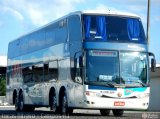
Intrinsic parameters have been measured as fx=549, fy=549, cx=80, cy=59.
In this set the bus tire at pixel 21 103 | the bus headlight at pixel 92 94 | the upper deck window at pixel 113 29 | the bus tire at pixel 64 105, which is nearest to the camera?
the bus headlight at pixel 92 94

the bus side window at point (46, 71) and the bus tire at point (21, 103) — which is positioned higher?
the bus side window at point (46, 71)

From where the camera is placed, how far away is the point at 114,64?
20422mm

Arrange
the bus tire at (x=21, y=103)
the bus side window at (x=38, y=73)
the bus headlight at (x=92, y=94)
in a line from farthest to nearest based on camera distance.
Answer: the bus tire at (x=21, y=103) < the bus side window at (x=38, y=73) < the bus headlight at (x=92, y=94)

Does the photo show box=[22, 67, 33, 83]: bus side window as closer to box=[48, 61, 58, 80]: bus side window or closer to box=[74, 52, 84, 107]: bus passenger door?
box=[48, 61, 58, 80]: bus side window

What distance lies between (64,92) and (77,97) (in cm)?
166

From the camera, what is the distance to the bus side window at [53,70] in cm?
2330

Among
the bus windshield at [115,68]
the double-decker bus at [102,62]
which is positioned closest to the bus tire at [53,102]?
the double-decker bus at [102,62]

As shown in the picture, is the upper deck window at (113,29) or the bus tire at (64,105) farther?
the bus tire at (64,105)

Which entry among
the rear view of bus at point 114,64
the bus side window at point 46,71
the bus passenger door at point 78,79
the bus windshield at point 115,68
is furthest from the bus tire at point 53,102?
the bus windshield at point 115,68

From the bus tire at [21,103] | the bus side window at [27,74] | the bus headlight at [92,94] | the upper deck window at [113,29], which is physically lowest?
the bus tire at [21,103]

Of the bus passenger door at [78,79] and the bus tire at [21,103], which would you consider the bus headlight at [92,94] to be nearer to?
the bus passenger door at [78,79]

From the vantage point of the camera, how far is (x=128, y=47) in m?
20.8

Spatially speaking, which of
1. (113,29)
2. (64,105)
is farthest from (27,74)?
(113,29)

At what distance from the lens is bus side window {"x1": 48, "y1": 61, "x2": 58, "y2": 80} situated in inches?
917
